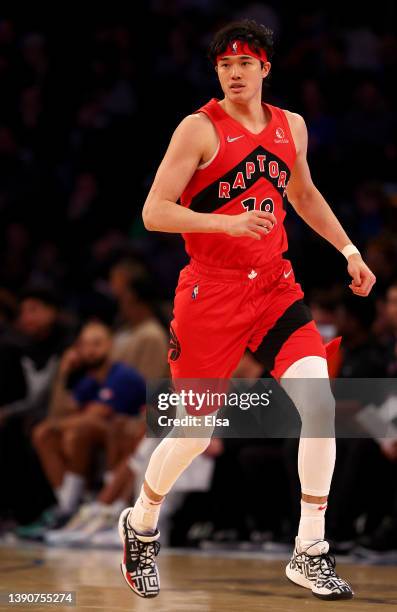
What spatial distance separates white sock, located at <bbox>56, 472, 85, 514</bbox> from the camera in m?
7.86

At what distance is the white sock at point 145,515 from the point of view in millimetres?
4738

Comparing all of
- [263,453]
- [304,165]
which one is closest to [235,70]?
[304,165]

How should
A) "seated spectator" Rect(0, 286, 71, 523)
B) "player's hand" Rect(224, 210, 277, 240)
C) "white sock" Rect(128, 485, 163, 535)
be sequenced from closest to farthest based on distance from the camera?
"player's hand" Rect(224, 210, 277, 240), "white sock" Rect(128, 485, 163, 535), "seated spectator" Rect(0, 286, 71, 523)

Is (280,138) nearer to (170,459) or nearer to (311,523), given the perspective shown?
(170,459)

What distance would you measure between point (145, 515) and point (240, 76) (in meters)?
1.78

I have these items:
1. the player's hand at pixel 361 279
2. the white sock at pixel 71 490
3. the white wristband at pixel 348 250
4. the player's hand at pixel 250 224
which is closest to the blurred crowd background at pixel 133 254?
the white sock at pixel 71 490

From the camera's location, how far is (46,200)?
1038 cm

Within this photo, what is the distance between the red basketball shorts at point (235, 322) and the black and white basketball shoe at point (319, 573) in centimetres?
67

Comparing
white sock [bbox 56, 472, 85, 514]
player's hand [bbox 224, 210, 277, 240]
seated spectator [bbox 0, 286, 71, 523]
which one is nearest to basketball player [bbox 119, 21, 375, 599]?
player's hand [bbox 224, 210, 277, 240]

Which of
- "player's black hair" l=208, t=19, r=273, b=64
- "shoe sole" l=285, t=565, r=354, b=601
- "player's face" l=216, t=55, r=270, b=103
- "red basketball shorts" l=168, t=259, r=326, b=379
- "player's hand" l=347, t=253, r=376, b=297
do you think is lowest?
"shoe sole" l=285, t=565, r=354, b=601

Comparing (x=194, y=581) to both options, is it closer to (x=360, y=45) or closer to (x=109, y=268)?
(x=109, y=268)

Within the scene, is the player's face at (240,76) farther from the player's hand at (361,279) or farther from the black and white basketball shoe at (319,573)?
the black and white basketball shoe at (319,573)

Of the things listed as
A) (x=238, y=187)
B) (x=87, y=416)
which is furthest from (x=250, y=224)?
(x=87, y=416)

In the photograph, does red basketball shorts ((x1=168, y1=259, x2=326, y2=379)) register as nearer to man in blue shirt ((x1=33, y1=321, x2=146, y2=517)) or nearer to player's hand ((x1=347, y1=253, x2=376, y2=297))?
player's hand ((x1=347, y1=253, x2=376, y2=297))
